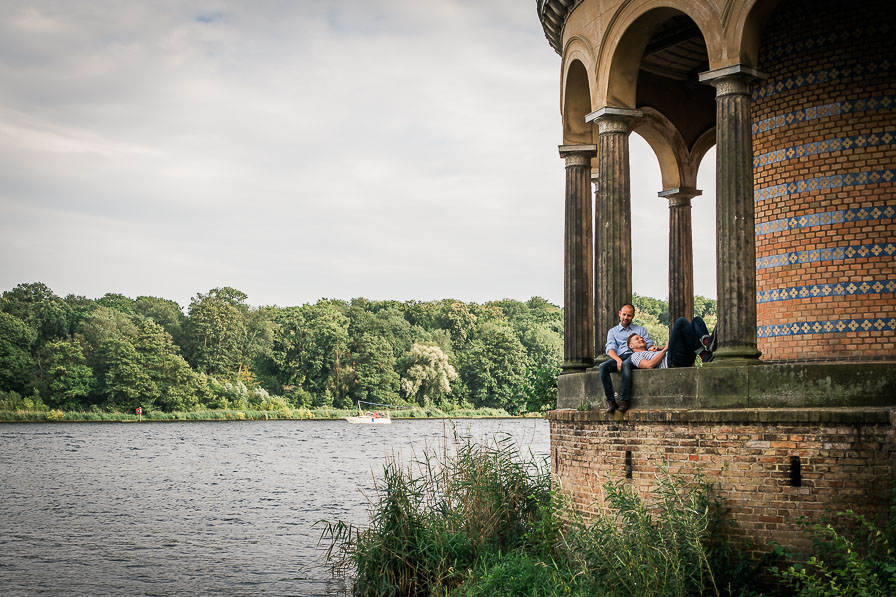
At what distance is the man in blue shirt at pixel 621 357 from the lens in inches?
458

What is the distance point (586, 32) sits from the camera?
1380 centimetres

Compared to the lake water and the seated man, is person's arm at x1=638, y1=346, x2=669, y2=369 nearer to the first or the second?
the seated man

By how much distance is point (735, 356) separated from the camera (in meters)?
11.0

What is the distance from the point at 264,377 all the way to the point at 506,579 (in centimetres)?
9455

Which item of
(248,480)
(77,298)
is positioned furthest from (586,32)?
(77,298)

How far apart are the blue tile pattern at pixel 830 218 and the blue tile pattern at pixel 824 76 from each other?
1692 millimetres

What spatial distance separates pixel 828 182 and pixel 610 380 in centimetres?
378

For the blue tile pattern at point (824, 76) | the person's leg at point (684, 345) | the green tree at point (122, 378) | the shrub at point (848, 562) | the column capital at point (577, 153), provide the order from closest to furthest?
the shrub at point (848, 562), the person's leg at point (684, 345), the blue tile pattern at point (824, 76), the column capital at point (577, 153), the green tree at point (122, 378)

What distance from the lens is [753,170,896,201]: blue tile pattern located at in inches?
483

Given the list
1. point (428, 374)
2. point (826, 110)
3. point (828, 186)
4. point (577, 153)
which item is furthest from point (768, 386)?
point (428, 374)

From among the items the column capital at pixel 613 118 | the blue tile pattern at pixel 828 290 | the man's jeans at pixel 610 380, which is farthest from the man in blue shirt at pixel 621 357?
the column capital at pixel 613 118

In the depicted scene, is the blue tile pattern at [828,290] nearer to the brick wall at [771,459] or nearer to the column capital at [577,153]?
the brick wall at [771,459]

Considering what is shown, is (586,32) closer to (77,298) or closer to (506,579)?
(506,579)

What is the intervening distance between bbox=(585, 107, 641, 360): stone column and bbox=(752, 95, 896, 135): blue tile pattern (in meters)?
1.73
